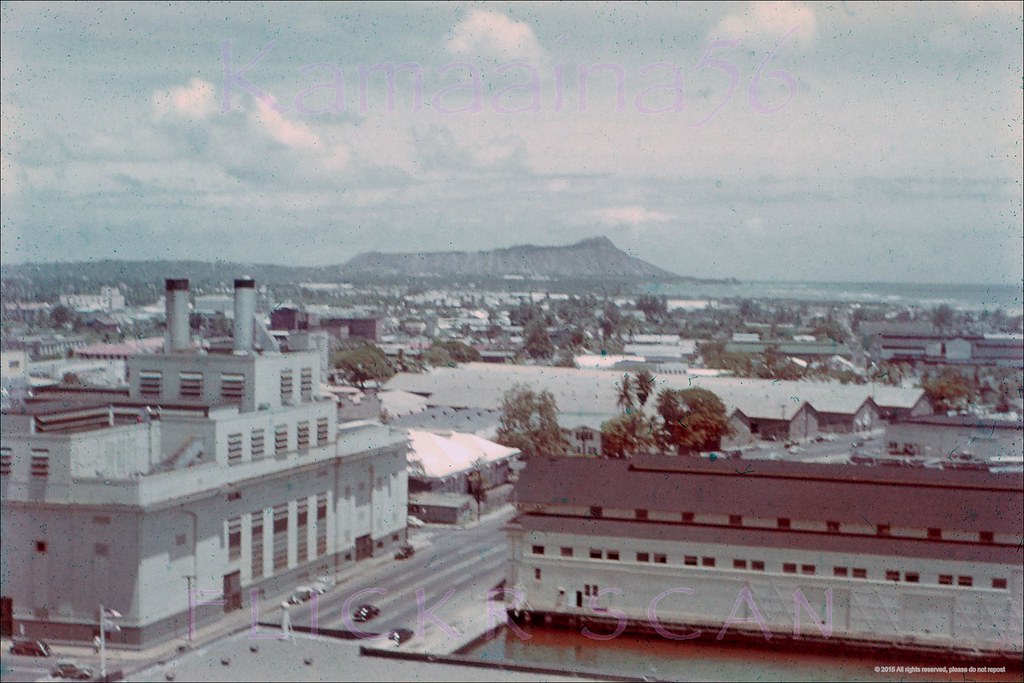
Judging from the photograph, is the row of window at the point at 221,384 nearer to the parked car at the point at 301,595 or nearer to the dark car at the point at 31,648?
the parked car at the point at 301,595

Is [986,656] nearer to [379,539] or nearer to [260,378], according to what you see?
[379,539]

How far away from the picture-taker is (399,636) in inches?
234

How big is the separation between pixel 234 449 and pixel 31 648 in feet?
4.63

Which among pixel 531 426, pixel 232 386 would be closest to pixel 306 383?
pixel 232 386

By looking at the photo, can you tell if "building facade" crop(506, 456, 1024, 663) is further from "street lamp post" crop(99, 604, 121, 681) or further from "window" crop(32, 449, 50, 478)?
"window" crop(32, 449, 50, 478)

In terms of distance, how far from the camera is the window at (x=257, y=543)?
6.15 m

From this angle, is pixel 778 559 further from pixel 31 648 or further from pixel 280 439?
pixel 31 648

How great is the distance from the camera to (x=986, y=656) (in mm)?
6105

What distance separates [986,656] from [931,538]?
Result: 0.67 metres

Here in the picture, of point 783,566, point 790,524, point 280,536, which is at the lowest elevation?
point 783,566

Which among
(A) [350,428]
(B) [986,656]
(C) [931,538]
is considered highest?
(A) [350,428]

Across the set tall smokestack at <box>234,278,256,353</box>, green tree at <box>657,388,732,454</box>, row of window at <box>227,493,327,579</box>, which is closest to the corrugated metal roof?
row of window at <box>227,493,327,579</box>

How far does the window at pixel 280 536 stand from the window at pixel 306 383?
856 mm

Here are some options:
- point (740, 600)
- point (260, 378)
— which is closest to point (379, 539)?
point (260, 378)
